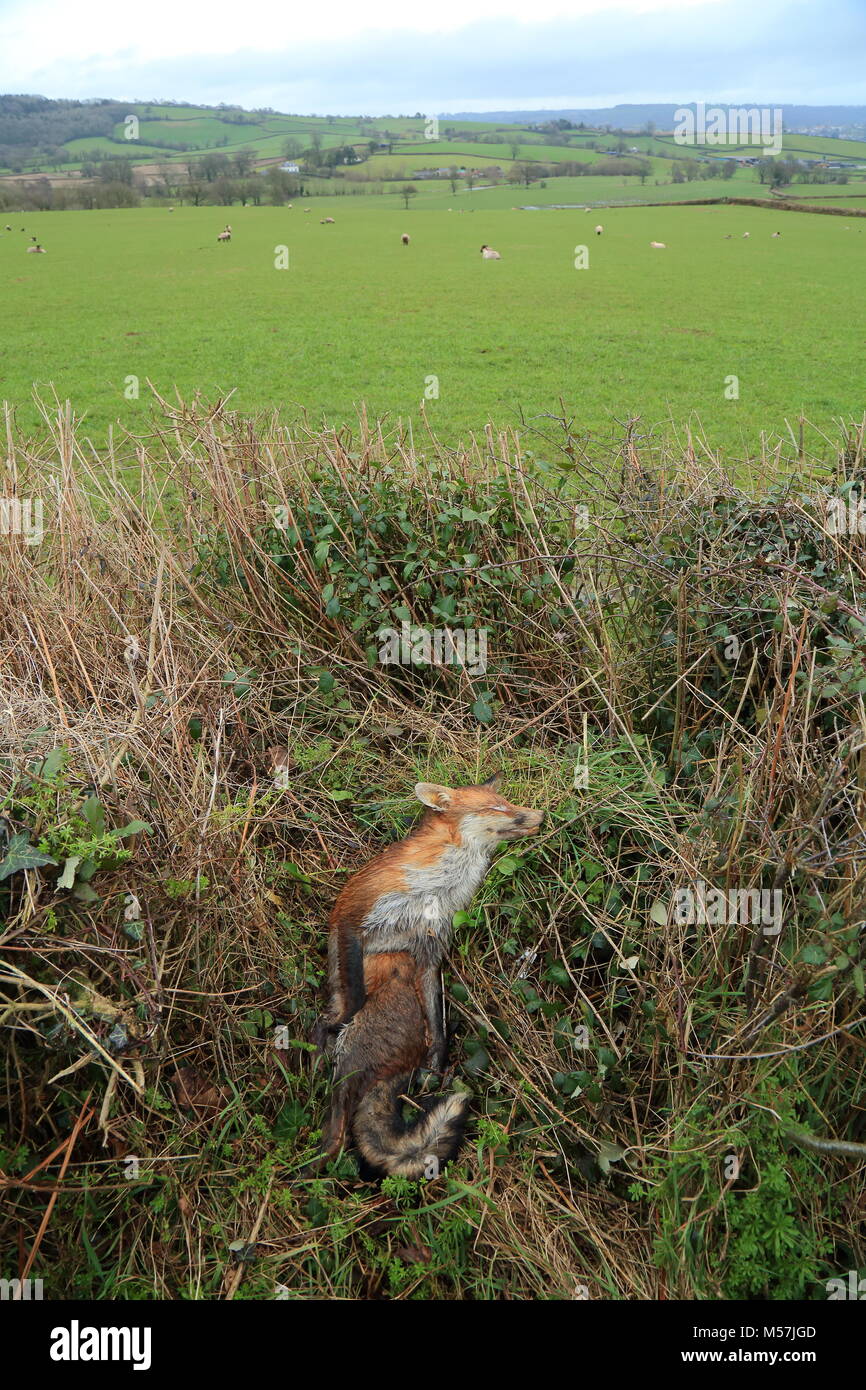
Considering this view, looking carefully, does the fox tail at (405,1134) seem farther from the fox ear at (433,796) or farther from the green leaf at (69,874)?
the green leaf at (69,874)

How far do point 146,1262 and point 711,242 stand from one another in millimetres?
44748

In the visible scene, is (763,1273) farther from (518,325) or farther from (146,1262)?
(518,325)

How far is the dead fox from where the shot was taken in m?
2.77

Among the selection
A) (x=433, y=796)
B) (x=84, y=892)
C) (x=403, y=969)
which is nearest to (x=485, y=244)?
(x=433, y=796)

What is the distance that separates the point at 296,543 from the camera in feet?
15.1

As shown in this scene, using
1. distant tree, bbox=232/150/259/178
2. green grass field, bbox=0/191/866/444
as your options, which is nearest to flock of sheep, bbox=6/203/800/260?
green grass field, bbox=0/191/866/444

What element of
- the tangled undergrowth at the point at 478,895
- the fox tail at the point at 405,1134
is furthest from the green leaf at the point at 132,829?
the fox tail at the point at 405,1134

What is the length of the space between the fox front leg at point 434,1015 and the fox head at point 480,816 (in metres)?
0.48

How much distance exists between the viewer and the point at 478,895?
327cm

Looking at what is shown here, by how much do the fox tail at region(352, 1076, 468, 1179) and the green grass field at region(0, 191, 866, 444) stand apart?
3.37m

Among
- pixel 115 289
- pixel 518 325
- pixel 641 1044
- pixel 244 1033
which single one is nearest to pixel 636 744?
pixel 641 1044

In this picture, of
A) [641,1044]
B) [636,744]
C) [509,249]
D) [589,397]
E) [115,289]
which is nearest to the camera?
[641,1044]

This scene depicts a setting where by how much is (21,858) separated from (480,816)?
1.50 m

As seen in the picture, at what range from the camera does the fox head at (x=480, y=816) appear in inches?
128
